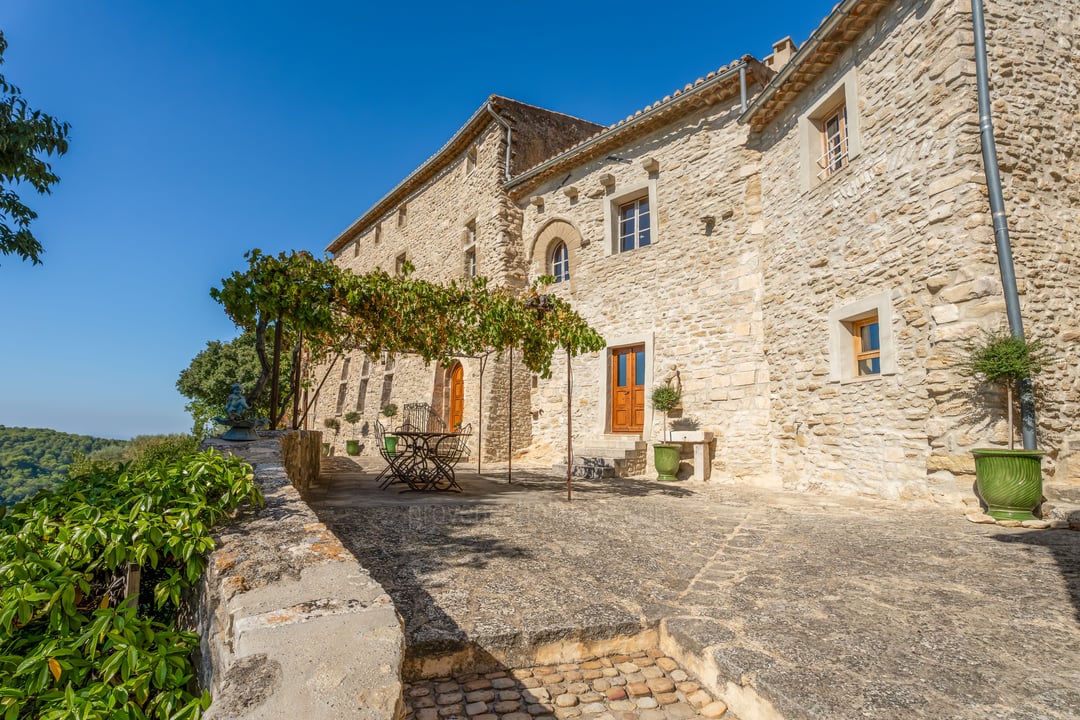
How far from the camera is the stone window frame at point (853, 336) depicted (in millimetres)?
5805

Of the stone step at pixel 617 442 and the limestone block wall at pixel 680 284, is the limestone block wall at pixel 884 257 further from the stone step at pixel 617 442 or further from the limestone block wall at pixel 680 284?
the stone step at pixel 617 442

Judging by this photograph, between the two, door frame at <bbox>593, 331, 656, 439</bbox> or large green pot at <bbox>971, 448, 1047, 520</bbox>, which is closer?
large green pot at <bbox>971, 448, 1047, 520</bbox>

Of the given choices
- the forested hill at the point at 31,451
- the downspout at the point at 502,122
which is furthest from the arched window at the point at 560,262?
the forested hill at the point at 31,451

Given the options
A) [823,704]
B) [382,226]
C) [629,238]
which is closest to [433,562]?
[823,704]

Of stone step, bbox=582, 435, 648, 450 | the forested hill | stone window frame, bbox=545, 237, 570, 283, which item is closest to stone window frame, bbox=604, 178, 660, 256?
stone window frame, bbox=545, 237, 570, 283

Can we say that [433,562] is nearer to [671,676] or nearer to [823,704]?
[671,676]

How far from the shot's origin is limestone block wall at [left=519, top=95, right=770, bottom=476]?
8203mm

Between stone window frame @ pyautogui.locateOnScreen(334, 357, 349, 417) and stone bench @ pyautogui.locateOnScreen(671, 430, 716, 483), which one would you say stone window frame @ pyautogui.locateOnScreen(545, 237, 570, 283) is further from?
stone window frame @ pyautogui.locateOnScreen(334, 357, 349, 417)

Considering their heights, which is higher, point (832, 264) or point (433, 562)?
point (832, 264)

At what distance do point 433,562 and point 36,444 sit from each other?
18.3 meters

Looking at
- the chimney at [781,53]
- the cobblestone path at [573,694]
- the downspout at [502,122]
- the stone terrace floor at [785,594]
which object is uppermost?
the downspout at [502,122]

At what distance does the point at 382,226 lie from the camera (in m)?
17.8

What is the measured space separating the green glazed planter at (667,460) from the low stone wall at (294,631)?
688cm

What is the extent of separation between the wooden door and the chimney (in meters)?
8.65
